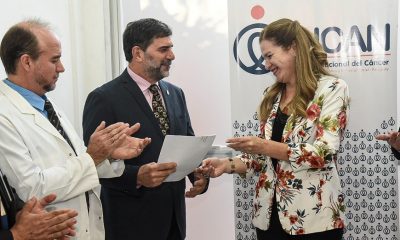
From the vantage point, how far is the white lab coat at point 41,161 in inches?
69.5

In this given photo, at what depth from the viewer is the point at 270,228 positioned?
233 cm

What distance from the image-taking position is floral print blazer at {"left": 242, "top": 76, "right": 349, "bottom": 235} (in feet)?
7.18

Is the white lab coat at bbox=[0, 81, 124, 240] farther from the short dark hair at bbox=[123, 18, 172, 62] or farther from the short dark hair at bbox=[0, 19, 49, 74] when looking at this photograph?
the short dark hair at bbox=[123, 18, 172, 62]

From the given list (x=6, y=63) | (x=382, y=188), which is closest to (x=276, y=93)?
(x=382, y=188)

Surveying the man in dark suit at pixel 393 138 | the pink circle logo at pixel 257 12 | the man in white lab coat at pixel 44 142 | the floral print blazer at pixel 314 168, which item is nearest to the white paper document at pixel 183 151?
the man in white lab coat at pixel 44 142

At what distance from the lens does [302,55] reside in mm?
2328

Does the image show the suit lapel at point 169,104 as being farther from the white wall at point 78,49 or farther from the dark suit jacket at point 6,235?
the dark suit jacket at point 6,235

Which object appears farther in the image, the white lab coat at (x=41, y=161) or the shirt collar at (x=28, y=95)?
the shirt collar at (x=28, y=95)

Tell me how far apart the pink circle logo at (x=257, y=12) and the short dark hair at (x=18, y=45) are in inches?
65.4

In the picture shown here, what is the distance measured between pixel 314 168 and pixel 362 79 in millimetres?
1095

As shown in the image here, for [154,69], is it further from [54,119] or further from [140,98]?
[54,119]

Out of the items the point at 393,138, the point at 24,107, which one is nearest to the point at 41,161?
the point at 24,107

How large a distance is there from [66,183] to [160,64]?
104 cm

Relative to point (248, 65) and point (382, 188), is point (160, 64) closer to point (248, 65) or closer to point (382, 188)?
point (248, 65)
